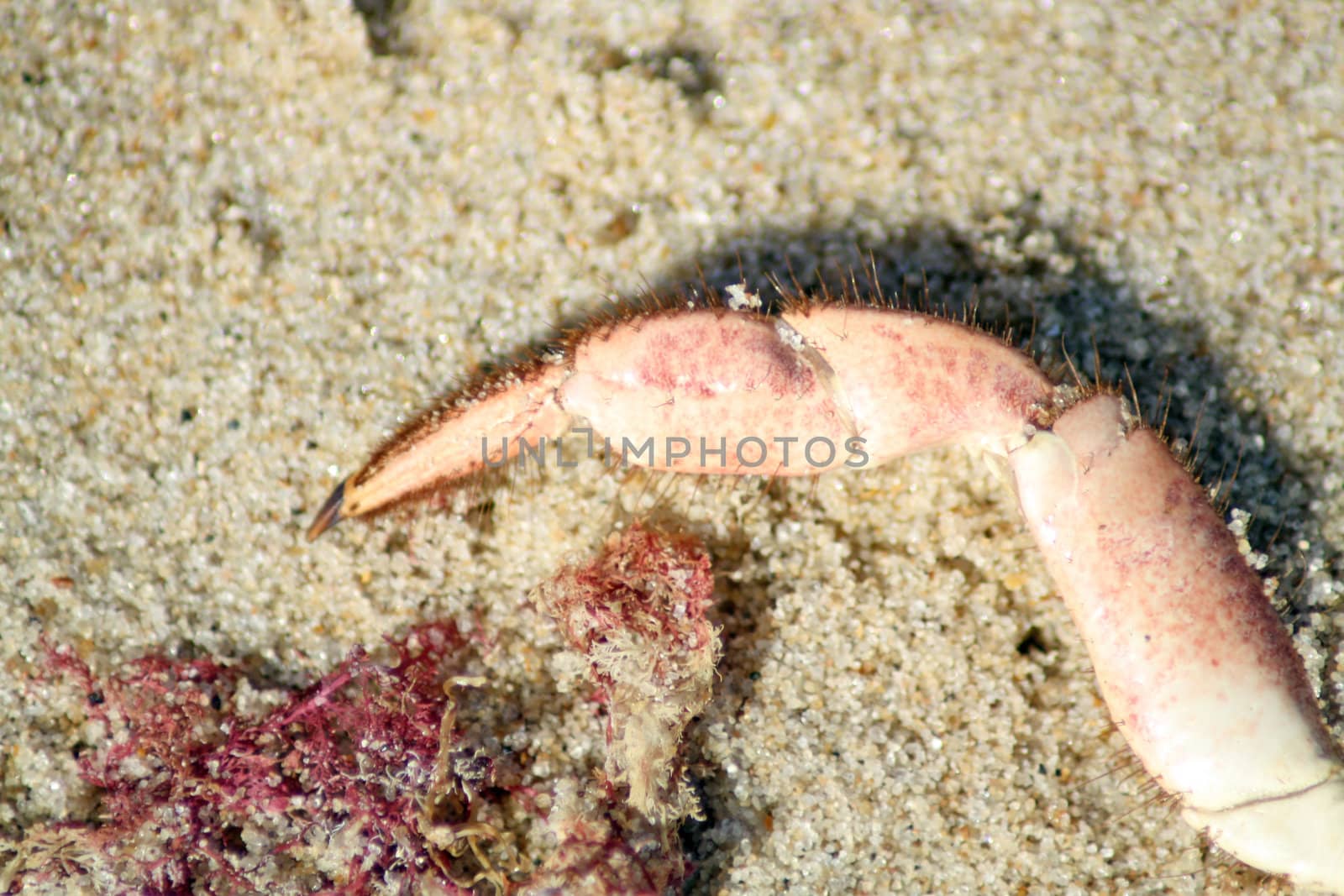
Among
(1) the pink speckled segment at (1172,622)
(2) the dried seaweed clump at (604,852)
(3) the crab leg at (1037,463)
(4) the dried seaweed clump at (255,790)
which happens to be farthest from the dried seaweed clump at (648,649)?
(1) the pink speckled segment at (1172,622)

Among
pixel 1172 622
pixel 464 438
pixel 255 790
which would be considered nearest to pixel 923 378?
pixel 1172 622

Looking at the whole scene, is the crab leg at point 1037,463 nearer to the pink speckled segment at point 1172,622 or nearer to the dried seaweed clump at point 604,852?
the pink speckled segment at point 1172,622

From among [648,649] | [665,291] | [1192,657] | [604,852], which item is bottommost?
[604,852]

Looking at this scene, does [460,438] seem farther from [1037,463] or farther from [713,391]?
[1037,463]

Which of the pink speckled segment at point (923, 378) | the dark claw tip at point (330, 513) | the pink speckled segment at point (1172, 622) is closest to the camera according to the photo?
the pink speckled segment at point (1172, 622)

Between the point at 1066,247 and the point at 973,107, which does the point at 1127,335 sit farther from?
the point at 973,107

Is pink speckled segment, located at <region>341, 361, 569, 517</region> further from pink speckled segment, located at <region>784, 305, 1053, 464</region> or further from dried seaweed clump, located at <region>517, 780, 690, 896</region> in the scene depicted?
dried seaweed clump, located at <region>517, 780, 690, 896</region>
